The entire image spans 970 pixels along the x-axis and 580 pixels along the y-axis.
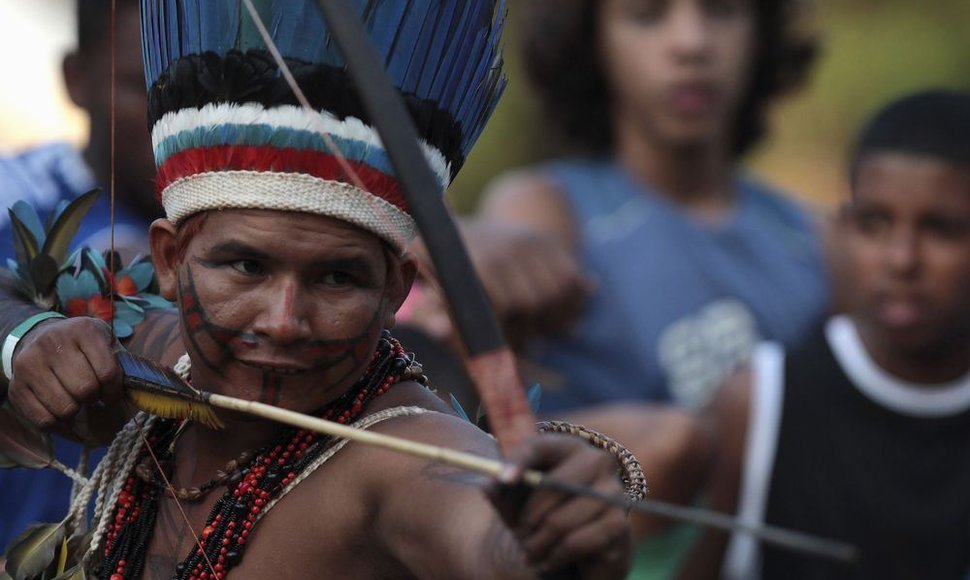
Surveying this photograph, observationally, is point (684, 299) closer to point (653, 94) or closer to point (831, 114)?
point (653, 94)

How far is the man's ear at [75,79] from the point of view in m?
5.64

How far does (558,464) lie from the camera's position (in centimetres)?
215

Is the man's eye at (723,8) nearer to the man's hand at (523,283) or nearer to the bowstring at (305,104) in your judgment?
the man's hand at (523,283)

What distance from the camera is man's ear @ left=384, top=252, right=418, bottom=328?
2908 millimetres

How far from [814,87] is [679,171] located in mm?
6183

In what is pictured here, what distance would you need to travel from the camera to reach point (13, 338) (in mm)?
3141

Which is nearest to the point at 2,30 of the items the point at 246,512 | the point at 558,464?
the point at 246,512

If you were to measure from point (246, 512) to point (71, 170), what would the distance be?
106 inches

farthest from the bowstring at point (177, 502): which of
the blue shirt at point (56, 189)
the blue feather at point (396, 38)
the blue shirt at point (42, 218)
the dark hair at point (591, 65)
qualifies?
the dark hair at point (591, 65)

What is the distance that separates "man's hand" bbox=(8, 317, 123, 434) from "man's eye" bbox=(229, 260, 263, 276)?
31 cm

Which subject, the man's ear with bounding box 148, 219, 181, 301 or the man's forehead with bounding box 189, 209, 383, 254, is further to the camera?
the man's ear with bounding box 148, 219, 181, 301

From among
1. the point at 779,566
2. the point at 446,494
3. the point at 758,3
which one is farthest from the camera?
the point at 758,3

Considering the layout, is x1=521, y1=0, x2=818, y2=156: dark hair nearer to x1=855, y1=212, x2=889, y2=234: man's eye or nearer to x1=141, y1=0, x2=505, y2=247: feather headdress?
x1=855, y1=212, x2=889, y2=234: man's eye

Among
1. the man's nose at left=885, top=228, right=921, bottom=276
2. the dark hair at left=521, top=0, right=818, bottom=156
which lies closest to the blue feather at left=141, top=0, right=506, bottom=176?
the man's nose at left=885, top=228, right=921, bottom=276
